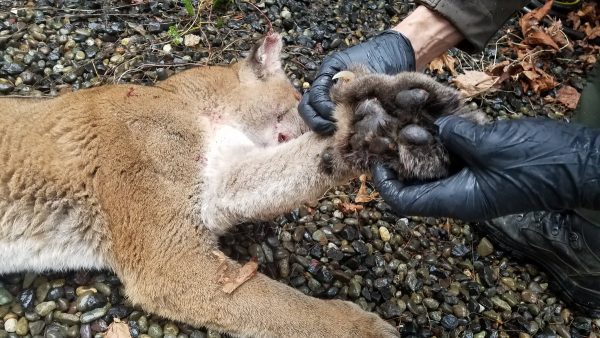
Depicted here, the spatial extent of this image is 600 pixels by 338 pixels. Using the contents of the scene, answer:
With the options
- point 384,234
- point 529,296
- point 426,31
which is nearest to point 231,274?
point 384,234

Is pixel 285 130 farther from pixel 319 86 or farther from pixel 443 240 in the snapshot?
pixel 443 240

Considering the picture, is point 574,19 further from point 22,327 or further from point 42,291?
point 22,327

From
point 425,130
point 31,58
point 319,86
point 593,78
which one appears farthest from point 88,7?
point 593,78

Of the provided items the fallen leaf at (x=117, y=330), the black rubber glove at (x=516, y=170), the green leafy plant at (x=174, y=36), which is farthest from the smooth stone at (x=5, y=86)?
the black rubber glove at (x=516, y=170)

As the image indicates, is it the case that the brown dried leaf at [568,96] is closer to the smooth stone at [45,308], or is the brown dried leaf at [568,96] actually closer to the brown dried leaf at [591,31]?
the brown dried leaf at [591,31]

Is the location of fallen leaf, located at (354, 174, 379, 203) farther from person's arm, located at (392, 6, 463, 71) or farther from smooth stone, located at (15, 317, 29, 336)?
smooth stone, located at (15, 317, 29, 336)

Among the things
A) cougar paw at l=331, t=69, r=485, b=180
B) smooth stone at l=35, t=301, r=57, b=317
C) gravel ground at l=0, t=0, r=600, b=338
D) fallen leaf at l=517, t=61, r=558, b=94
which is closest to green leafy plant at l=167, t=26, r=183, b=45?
gravel ground at l=0, t=0, r=600, b=338
